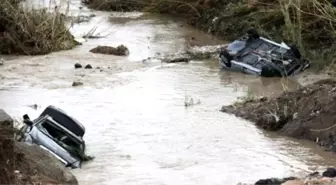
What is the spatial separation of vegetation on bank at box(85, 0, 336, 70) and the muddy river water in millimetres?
1472

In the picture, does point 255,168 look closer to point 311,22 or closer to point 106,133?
point 106,133

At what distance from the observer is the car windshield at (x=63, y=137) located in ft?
26.6

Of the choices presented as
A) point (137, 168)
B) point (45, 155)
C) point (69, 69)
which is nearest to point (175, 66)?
point (69, 69)

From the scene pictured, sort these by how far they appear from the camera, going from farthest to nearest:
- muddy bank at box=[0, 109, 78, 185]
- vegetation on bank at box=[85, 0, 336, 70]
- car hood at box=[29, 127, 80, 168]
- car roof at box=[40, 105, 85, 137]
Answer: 1. vegetation on bank at box=[85, 0, 336, 70]
2. car roof at box=[40, 105, 85, 137]
3. car hood at box=[29, 127, 80, 168]
4. muddy bank at box=[0, 109, 78, 185]

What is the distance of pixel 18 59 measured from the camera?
53.6 feet

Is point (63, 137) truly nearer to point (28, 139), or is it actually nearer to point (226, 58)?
point (28, 139)

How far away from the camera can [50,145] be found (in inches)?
300

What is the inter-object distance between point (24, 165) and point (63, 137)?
2408 mm

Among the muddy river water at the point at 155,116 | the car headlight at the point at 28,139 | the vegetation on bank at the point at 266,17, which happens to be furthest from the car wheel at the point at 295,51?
the car headlight at the point at 28,139

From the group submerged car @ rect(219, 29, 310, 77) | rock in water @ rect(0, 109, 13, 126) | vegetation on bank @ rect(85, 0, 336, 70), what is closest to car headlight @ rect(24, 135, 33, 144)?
rock in water @ rect(0, 109, 13, 126)

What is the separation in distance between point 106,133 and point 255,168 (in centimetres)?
254

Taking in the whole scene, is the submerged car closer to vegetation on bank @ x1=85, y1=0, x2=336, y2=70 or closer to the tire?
the tire

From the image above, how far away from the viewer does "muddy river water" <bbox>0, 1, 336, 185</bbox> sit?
26.6 ft

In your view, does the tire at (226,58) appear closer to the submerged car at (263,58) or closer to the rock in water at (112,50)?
the submerged car at (263,58)
